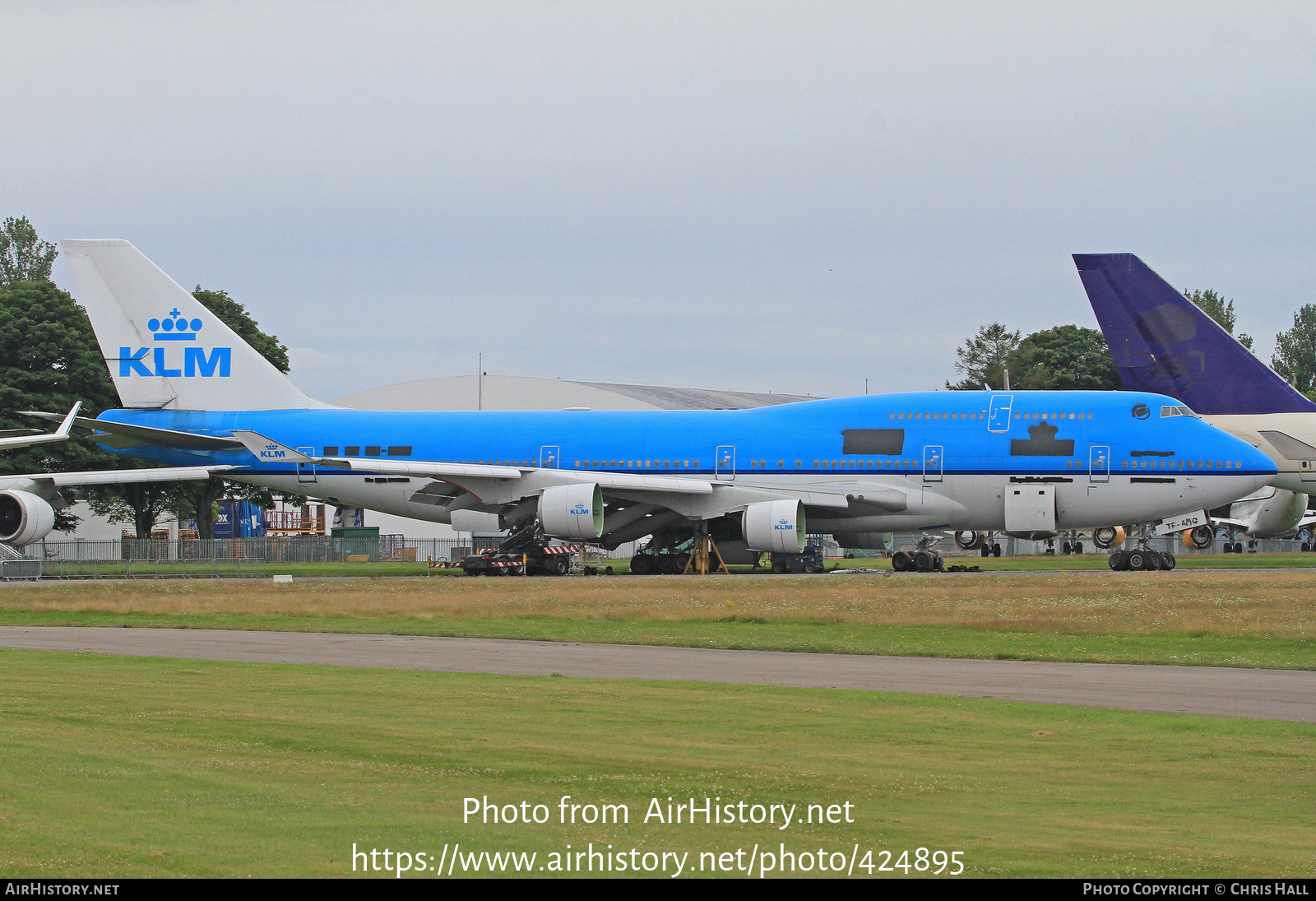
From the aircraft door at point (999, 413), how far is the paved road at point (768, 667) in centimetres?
2018

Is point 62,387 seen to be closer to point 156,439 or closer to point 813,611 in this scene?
point 156,439

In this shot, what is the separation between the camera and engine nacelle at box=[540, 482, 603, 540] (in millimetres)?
37188

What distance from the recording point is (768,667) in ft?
55.6

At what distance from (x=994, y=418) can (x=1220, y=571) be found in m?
6.92

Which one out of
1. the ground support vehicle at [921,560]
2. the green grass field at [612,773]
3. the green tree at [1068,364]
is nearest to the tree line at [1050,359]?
the green tree at [1068,364]

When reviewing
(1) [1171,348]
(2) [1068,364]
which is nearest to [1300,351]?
(2) [1068,364]

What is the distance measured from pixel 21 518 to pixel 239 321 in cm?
3294

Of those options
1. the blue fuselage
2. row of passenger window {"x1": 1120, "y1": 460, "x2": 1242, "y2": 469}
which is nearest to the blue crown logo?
the blue fuselage

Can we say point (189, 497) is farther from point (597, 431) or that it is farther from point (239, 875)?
point (239, 875)

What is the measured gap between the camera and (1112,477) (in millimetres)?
36500

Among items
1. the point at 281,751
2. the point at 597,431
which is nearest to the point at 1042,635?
the point at 281,751

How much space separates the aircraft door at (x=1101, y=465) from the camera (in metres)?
36.5

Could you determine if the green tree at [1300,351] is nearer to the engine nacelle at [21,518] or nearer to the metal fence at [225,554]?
the metal fence at [225,554]

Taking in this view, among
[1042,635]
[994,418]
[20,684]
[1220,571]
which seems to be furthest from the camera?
[994,418]
